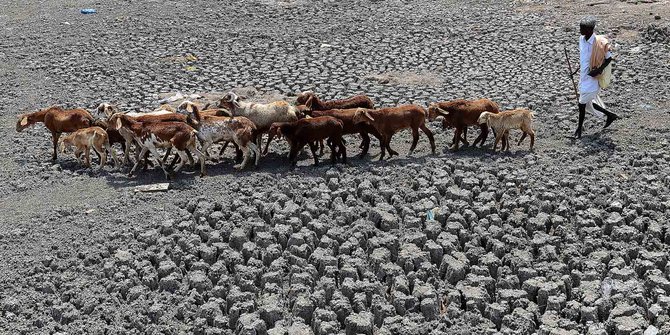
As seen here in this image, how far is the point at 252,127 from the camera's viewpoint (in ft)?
39.0

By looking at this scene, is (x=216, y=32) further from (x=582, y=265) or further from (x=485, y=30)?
(x=582, y=265)

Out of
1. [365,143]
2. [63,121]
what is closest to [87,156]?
[63,121]

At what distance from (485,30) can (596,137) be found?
6.94 meters

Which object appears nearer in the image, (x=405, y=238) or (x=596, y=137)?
(x=405, y=238)

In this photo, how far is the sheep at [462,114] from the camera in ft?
40.4

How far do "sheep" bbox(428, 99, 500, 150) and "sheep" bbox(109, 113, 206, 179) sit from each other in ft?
10.9

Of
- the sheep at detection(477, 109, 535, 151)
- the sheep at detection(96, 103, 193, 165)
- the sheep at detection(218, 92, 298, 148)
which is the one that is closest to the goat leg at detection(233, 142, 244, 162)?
the sheep at detection(218, 92, 298, 148)

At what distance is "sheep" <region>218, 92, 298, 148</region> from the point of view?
12.3 m

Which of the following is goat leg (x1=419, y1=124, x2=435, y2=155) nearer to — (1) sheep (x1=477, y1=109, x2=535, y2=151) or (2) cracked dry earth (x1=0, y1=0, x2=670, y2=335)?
(2) cracked dry earth (x1=0, y1=0, x2=670, y2=335)

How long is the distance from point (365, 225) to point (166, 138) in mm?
3186

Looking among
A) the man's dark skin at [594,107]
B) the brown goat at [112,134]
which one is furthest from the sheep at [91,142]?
the man's dark skin at [594,107]

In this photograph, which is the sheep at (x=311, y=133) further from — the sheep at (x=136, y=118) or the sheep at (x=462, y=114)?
the sheep at (x=462, y=114)

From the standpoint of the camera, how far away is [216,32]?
19719mm

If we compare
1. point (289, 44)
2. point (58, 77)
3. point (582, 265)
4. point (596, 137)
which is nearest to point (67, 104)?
point (58, 77)
